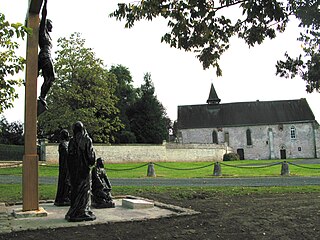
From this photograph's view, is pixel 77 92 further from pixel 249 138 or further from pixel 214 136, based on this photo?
pixel 249 138

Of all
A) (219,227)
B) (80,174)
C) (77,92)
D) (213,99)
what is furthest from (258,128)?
(80,174)

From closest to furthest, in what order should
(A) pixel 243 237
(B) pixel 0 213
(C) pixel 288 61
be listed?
(A) pixel 243 237 < (C) pixel 288 61 < (B) pixel 0 213

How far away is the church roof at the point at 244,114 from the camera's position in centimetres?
6128

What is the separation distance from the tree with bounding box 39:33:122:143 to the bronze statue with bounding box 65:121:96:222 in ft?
79.4

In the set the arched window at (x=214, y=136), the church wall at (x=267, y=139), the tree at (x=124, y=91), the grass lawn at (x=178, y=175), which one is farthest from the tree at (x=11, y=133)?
the arched window at (x=214, y=136)

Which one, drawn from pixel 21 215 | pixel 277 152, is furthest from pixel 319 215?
pixel 277 152

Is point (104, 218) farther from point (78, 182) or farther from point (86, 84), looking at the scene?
point (86, 84)

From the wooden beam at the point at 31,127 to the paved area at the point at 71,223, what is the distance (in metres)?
0.45

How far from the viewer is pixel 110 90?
34812 mm

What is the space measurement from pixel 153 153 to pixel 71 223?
34.1 metres

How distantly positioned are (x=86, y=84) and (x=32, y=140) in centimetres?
2617

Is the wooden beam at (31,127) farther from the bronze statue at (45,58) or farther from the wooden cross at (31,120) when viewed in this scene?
the bronze statue at (45,58)

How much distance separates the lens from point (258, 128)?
61375mm

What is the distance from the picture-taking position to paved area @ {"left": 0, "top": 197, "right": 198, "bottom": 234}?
612cm
